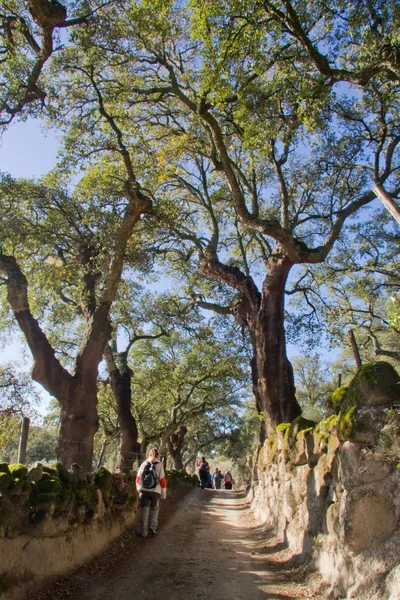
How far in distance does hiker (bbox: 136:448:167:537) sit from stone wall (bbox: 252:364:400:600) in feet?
9.55

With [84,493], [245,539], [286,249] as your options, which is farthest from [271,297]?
[84,493]

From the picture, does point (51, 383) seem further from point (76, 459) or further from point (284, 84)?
point (284, 84)

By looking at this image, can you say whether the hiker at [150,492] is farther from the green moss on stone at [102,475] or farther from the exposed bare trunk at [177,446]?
the exposed bare trunk at [177,446]

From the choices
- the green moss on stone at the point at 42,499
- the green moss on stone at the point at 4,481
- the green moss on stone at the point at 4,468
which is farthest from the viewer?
the green moss on stone at the point at 42,499

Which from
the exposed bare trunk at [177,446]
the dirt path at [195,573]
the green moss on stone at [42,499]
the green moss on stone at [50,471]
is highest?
the exposed bare trunk at [177,446]

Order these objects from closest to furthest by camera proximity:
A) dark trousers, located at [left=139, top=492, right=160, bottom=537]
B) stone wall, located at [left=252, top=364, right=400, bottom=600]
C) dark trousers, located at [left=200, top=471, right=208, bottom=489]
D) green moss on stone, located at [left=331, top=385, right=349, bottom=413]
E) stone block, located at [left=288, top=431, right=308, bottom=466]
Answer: stone wall, located at [left=252, top=364, right=400, bottom=600], green moss on stone, located at [left=331, top=385, right=349, bottom=413], stone block, located at [left=288, top=431, right=308, bottom=466], dark trousers, located at [left=139, top=492, right=160, bottom=537], dark trousers, located at [left=200, top=471, right=208, bottom=489]

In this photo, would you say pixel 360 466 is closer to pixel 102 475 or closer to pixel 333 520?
pixel 333 520

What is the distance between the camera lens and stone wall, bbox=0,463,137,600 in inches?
149

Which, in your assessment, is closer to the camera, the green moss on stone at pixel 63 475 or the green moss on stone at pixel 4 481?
the green moss on stone at pixel 4 481

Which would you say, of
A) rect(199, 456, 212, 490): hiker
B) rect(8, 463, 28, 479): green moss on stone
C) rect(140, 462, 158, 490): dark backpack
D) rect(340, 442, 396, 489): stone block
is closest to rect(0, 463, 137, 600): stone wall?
rect(8, 463, 28, 479): green moss on stone

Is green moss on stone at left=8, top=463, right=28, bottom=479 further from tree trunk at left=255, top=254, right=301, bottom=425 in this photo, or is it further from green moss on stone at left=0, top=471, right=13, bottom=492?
tree trunk at left=255, top=254, right=301, bottom=425

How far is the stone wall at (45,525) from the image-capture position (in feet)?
12.4

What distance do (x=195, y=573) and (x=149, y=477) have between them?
2.39 meters

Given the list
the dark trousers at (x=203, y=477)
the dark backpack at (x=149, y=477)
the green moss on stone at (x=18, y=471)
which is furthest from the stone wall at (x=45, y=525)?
the dark trousers at (x=203, y=477)
